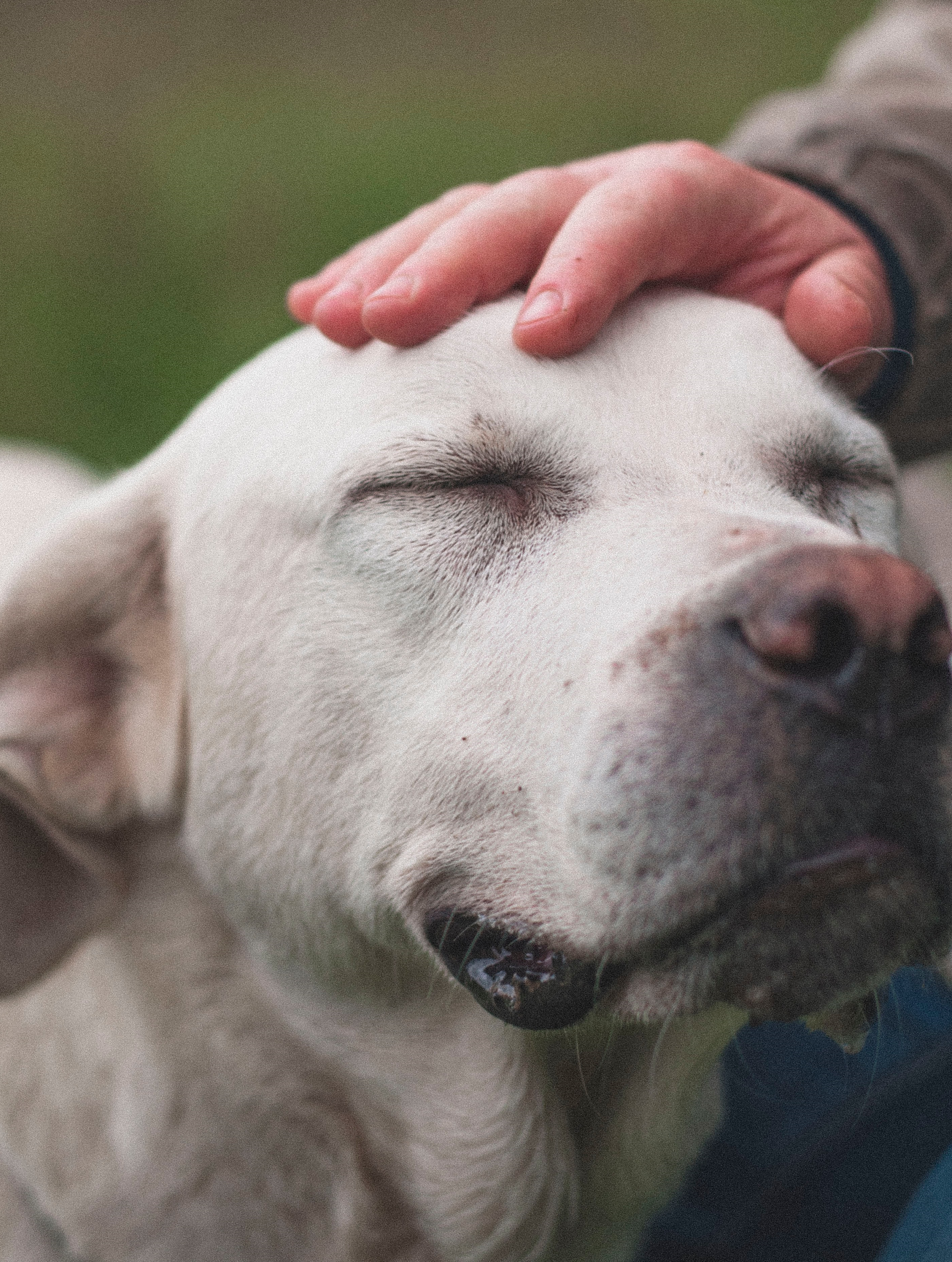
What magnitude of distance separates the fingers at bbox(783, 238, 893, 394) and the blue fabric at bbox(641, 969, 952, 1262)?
1063 mm

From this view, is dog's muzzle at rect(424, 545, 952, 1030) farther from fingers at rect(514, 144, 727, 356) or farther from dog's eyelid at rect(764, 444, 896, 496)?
fingers at rect(514, 144, 727, 356)

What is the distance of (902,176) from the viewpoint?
2.90 m

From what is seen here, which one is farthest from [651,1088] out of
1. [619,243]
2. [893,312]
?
[893,312]

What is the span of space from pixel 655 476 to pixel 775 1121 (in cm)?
127

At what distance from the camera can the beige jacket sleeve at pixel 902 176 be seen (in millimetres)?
2781

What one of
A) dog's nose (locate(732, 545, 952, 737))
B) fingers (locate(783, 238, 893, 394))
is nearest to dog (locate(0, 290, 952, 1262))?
dog's nose (locate(732, 545, 952, 737))

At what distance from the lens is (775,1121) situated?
7.71 ft

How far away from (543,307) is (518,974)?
0.96m

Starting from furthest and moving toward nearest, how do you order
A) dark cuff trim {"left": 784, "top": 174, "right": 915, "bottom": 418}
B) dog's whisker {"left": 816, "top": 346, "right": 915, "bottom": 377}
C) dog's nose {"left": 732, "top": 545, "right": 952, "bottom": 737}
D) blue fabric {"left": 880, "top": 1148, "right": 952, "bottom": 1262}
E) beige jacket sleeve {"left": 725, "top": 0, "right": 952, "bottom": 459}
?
beige jacket sleeve {"left": 725, "top": 0, "right": 952, "bottom": 459}
dark cuff trim {"left": 784, "top": 174, "right": 915, "bottom": 418}
dog's whisker {"left": 816, "top": 346, "right": 915, "bottom": 377}
blue fabric {"left": 880, "top": 1148, "right": 952, "bottom": 1262}
dog's nose {"left": 732, "top": 545, "right": 952, "bottom": 737}

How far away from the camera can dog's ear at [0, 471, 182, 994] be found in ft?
7.18

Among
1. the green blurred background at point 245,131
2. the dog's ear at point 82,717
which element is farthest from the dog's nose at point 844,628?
the green blurred background at point 245,131

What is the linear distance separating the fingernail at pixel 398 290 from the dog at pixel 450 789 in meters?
0.09

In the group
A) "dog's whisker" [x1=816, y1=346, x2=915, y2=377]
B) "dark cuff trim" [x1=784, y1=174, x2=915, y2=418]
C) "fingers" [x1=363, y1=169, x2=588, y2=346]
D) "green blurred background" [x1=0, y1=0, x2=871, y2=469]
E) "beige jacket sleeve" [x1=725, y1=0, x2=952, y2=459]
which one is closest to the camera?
"fingers" [x1=363, y1=169, x2=588, y2=346]

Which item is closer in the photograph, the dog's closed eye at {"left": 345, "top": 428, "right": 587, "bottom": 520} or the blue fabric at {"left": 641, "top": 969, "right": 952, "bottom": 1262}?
the dog's closed eye at {"left": 345, "top": 428, "right": 587, "bottom": 520}
